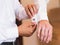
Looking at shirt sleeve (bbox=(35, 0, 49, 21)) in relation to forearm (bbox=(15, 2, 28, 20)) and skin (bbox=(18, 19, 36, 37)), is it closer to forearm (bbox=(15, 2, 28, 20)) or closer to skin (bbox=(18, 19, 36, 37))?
skin (bbox=(18, 19, 36, 37))

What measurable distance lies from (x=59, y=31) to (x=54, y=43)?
0.17 m

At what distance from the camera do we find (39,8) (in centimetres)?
101

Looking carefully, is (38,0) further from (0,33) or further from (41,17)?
(0,33)

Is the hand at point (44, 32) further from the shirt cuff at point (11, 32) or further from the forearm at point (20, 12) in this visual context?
the forearm at point (20, 12)

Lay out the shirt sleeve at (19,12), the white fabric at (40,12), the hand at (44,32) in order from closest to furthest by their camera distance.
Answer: the hand at (44,32)
the white fabric at (40,12)
the shirt sleeve at (19,12)

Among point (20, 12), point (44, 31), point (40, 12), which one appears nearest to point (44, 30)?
point (44, 31)

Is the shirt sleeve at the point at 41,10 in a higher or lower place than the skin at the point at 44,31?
higher

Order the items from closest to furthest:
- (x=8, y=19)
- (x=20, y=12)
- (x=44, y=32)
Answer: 1. (x=44, y=32)
2. (x=8, y=19)
3. (x=20, y=12)

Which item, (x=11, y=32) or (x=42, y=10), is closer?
(x=11, y=32)

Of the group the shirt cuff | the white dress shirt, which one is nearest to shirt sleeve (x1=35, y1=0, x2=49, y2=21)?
the white dress shirt

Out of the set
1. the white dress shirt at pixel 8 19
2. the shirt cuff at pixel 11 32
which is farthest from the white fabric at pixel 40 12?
the shirt cuff at pixel 11 32

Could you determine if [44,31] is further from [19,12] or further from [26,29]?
[19,12]

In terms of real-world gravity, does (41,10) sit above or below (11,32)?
above

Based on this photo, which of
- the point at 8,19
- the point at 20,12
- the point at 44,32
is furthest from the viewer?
the point at 20,12
